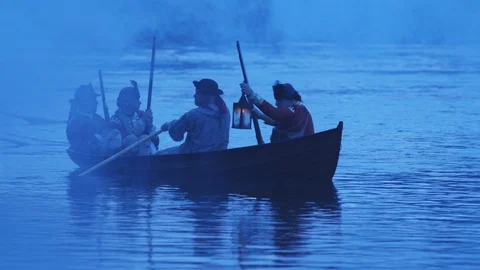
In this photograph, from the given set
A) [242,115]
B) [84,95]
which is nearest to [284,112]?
[242,115]

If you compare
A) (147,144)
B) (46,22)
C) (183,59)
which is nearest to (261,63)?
(183,59)

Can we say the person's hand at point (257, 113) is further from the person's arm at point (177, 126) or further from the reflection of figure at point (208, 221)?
the reflection of figure at point (208, 221)

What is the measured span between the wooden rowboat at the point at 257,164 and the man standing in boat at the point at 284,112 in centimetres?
37

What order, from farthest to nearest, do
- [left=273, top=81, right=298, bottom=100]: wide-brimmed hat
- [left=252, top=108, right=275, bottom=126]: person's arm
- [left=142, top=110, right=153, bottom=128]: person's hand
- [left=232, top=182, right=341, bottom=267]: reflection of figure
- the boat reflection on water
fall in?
1. [left=142, top=110, right=153, bottom=128]: person's hand
2. [left=252, top=108, right=275, bottom=126]: person's arm
3. [left=273, top=81, right=298, bottom=100]: wide-brimmed hat
4. [left=232, top=182, right=341, bottom=267]: reflection of figure
5. the boat reflection on water

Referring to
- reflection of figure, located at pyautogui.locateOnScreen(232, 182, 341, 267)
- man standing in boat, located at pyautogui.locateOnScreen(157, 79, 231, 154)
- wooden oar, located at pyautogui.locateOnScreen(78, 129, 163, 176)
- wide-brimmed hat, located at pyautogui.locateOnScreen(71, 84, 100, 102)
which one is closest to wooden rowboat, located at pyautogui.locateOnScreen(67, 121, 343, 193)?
wooden oar, located at pyautogui.locateOnScreen(78, 129, 163, 176)

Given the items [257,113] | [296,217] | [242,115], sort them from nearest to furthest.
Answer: [296,217]
[242,115]
[257,113]

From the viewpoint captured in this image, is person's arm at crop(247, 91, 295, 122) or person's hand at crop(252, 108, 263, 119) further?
person's hand at crop(252, 108, 263, 119)

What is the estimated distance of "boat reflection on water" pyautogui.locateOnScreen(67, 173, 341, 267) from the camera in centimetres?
1497

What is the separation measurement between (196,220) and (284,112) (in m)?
3.41

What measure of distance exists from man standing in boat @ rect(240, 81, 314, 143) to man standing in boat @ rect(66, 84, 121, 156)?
2372mm

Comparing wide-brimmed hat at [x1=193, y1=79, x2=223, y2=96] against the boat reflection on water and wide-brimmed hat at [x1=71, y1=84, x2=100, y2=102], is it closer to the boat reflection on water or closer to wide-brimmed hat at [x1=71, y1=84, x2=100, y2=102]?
the boat reflection on water

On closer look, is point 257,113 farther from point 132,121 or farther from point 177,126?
point 132,121

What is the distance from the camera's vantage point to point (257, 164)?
20.8 metres

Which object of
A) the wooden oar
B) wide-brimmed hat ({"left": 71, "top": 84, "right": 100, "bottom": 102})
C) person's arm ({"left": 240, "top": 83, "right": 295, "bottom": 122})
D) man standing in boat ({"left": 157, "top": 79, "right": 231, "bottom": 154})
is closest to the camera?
person's arm ({"left": 240, "top": 83, "right": 295, "bottom": 122})
